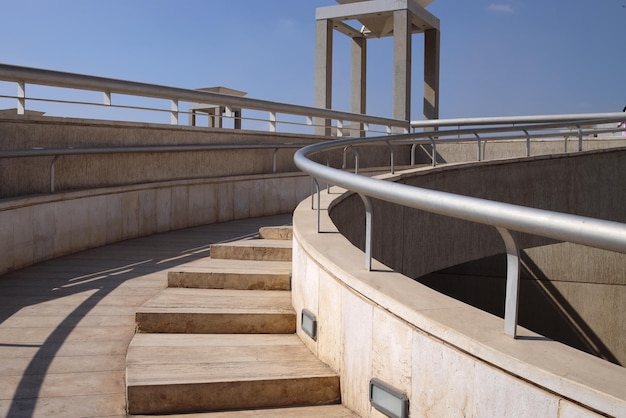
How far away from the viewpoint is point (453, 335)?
267 centimetres

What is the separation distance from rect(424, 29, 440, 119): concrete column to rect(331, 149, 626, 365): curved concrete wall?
753 centimetres

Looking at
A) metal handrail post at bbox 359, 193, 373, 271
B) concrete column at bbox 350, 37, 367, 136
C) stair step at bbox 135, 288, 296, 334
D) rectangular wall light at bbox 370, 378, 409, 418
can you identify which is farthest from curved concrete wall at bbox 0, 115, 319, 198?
concrete column at bbox 350, 37, 367, 136

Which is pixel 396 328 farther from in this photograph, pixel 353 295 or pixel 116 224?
pixel 116 224

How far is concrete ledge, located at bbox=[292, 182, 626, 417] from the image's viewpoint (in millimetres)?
2188

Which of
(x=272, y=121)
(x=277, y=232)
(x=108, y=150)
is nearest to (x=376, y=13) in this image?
(x=272, y=121)

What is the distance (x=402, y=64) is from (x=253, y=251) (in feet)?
46.0

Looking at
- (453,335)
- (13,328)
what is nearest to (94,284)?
(13,328)

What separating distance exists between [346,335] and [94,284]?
336cm

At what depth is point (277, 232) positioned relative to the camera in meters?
7.17

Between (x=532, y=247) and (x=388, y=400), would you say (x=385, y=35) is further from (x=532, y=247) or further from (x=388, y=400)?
(x=388, y=400)

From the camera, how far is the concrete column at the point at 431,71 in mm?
21438

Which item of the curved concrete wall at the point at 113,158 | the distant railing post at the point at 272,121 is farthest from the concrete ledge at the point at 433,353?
the distant railing post at the point at 272,121

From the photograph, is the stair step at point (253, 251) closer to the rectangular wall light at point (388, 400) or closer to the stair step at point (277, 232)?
the stair step at point (277, 232)

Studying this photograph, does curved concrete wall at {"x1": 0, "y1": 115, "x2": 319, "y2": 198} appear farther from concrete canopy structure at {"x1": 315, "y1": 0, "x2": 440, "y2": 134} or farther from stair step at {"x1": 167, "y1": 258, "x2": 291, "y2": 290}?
concrete canopy structure at {"x1": 315, "y1": 0, "x2": 440, "y2": 134}
